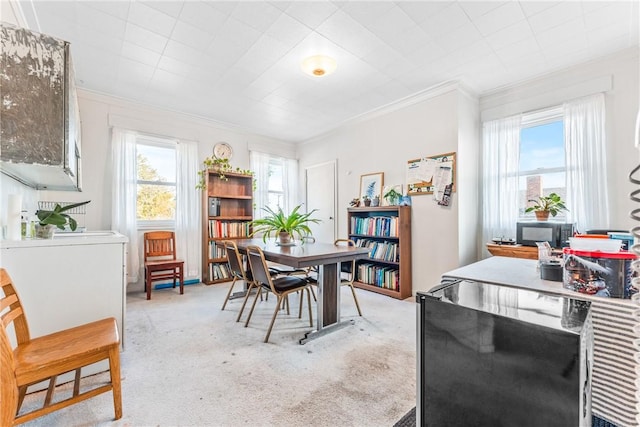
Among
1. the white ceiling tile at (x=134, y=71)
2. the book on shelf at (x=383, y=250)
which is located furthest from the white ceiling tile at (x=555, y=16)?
the white ceiling tile at (x=134, y=71)

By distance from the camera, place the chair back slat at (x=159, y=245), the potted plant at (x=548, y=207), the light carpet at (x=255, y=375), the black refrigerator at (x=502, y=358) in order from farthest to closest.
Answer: the chair back slat at (x=159, y=245) → the potted plant at (x=548, y=207) → the light carpet at (x=255, y=375) → the black refrigerator at (x=502, y=358)

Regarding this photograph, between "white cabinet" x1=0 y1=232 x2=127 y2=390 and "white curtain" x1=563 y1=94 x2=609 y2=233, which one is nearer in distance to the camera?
"white cabinet" x1=0 y1=232 x2=127 y2=390

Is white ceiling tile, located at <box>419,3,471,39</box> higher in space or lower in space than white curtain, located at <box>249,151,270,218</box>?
higher

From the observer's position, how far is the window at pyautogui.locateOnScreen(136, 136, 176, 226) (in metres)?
4.00

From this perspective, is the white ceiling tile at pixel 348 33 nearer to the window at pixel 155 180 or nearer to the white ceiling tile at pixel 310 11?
the white ceiling tile at pixel 310 11

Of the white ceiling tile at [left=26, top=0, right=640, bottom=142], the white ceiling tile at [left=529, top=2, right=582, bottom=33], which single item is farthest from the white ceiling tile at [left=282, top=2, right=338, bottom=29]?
the white ceiling tile at [left=529, top=2, right=582, bottom=33]

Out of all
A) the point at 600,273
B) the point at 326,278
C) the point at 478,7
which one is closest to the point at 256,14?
the point at 478,7

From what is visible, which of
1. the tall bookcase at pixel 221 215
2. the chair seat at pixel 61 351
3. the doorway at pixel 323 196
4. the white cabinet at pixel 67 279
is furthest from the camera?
the doorway at pixel 323 196

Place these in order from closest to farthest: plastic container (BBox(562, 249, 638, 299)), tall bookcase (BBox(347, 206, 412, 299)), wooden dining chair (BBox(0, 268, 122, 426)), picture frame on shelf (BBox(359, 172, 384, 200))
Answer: plastic container (BBox(562, 249, 638, 299)) → wooden dining chair (BBox(0, 268, 122, 426)) → tall bookcase (BBox(347, 206, 412, 299)) → picture frame on shelf (BBox(359, 172, 384, 200))

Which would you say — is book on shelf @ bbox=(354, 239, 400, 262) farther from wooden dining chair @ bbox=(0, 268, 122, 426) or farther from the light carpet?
wooden dining chair @ bbox=(0, 268, 122, 426)

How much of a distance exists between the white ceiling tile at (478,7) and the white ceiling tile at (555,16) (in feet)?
1.30

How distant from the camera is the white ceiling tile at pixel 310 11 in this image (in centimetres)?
207

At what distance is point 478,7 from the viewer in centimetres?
209

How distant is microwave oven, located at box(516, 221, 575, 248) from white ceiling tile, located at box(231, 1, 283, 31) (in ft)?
10.5
